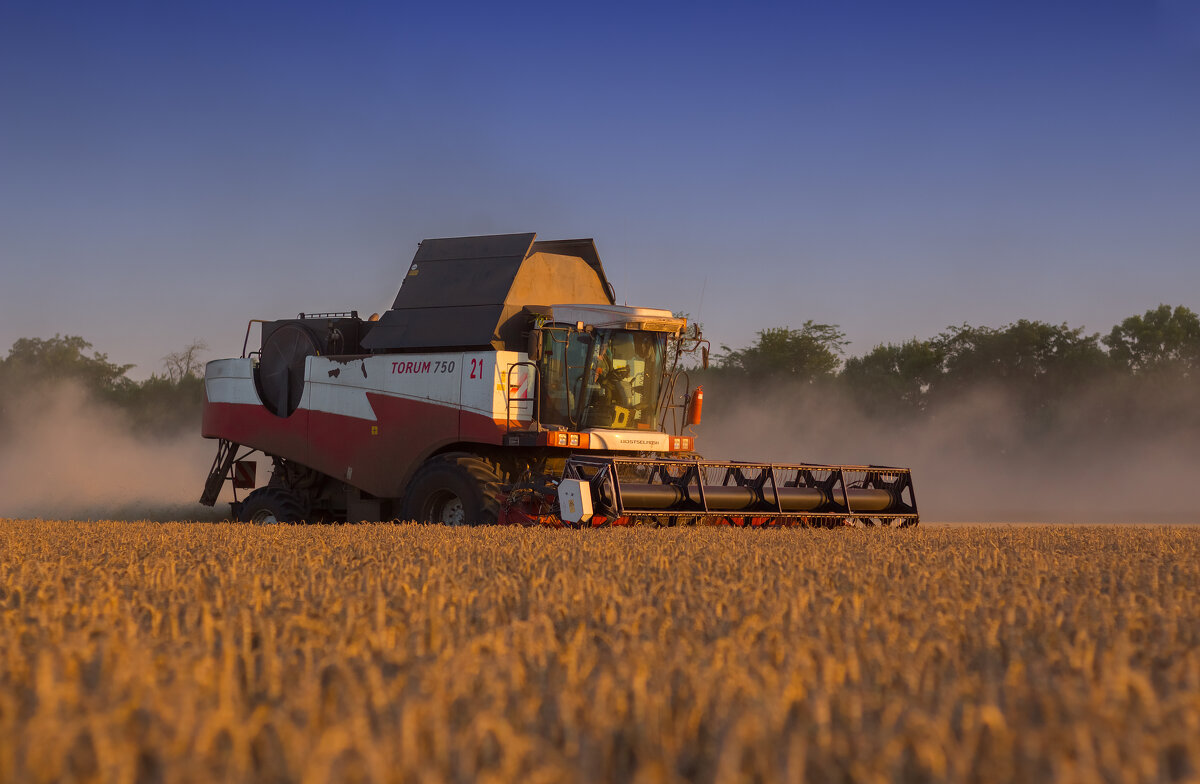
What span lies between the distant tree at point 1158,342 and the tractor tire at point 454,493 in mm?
34496

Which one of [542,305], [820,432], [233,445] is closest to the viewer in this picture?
[542,305]

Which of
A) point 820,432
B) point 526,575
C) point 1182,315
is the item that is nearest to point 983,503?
point 820,432

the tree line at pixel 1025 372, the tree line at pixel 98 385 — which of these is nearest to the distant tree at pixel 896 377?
the tree line at pixel 1025 372

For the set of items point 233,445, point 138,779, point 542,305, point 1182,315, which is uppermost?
point 1182,315

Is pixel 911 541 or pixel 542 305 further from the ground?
pixel 542 305

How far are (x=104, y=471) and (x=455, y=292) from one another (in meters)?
18.9

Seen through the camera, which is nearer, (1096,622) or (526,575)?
(1096,622)

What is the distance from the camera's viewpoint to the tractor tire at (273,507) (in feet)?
47.5

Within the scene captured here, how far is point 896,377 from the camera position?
148 feet

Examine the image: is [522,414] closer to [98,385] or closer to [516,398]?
[516,398]

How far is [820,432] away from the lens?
1618 inches

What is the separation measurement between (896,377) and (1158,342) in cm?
967

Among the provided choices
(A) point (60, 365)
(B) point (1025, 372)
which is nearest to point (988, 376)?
(B) point (1025, 372)

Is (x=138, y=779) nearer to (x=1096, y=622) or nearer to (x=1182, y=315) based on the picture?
(x=1096, y=622)
